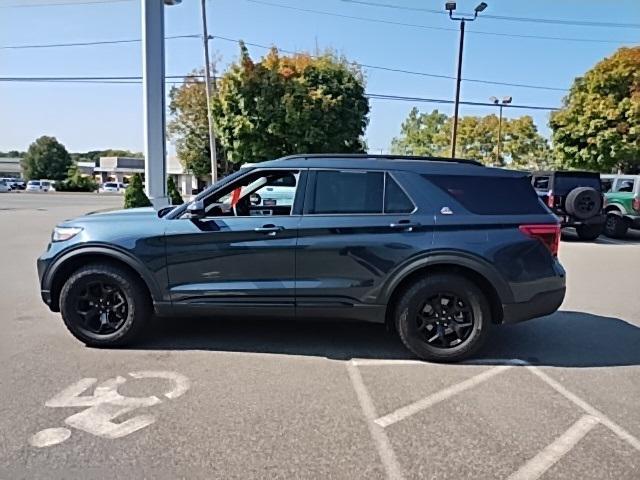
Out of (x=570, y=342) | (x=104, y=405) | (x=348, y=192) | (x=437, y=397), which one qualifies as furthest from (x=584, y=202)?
(x=104, y=405)

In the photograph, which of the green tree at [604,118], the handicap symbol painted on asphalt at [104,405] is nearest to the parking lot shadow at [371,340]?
the handicap symbol painted on asphalt at [104,405]

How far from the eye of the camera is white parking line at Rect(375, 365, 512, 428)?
3.28m

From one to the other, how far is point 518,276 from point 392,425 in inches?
75.8

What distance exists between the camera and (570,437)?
10.2ft

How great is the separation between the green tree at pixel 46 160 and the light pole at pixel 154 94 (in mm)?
73705

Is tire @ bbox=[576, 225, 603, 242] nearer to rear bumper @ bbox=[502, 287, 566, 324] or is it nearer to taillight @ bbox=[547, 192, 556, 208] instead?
taillight @ bbox=[547, 192, 556, 208]

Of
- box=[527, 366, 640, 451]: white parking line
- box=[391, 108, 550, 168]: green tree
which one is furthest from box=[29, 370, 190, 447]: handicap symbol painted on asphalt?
box=[391, 108, 550, 168]: green tree

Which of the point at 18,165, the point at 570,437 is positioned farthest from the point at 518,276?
the point at 18,165

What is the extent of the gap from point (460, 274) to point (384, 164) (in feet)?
4.04

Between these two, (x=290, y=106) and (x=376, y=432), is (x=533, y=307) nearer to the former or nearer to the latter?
(x=376, y=432)

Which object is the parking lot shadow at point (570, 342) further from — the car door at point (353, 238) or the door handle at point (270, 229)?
the door handle at point (270, 229)

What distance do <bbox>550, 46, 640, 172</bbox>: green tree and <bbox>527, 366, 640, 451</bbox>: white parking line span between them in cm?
2162

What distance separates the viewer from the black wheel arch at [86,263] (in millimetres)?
4438

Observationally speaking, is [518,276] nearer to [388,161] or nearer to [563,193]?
[388,161]
